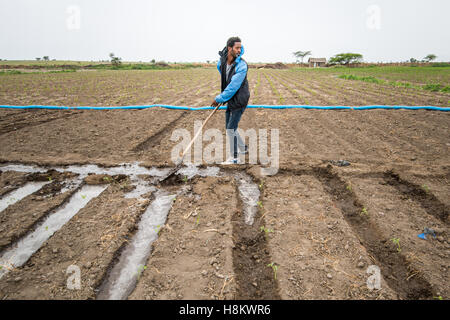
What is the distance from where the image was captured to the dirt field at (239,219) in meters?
2.05

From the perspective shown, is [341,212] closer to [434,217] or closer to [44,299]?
[434,217]

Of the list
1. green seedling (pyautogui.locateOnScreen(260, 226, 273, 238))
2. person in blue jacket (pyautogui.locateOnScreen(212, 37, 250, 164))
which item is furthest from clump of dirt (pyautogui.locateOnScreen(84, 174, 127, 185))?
green seedling (pyautogui.locateOnScreen(260, 226, 273, 238))

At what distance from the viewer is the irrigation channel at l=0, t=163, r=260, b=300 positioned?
2.21 m

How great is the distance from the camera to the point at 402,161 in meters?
4.16

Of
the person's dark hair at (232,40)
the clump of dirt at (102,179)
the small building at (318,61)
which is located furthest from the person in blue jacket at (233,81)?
the small building at (318,61)

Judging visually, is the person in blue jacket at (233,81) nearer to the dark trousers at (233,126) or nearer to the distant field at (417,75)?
the dark trousers at (233,126)

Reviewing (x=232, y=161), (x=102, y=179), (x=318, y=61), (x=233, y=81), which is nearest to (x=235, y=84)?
(x=233, y=81)

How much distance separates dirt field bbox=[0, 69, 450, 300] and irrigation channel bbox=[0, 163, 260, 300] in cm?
2

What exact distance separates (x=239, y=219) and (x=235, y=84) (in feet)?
6.59

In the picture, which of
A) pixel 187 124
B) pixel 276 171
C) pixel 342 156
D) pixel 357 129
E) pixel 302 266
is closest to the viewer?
pixel 302 266

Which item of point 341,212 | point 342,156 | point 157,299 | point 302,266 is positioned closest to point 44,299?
point 157,299

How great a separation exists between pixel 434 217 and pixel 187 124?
544 centimetres

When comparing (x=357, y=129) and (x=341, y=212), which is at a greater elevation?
(x=357, y=129)

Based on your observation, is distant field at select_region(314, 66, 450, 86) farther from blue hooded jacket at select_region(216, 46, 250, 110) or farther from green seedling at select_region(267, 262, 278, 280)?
green seedling at select_region(267, 262, 278, 280)
